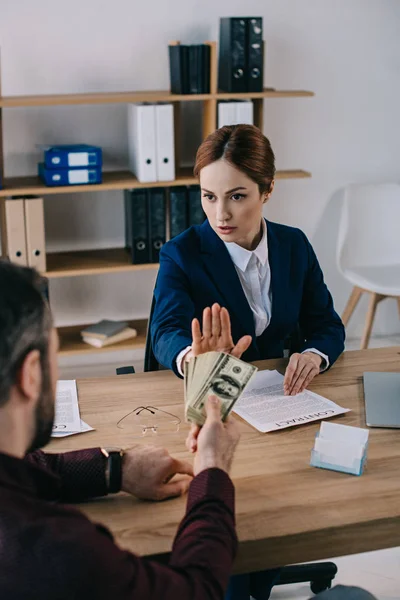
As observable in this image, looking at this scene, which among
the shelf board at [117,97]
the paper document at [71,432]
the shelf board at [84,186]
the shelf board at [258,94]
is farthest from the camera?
the shelf board at [258,94]

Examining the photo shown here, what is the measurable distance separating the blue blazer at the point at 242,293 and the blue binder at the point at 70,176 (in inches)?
61.8

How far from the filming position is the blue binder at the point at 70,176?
3822mm

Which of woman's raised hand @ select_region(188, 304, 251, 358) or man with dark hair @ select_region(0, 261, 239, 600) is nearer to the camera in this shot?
man with dark hair @ select_region(0, 261, 239, 600)

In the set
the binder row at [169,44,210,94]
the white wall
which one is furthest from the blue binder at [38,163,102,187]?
the binder row at [169,44,210,94]

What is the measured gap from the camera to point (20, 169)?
4.10 metres

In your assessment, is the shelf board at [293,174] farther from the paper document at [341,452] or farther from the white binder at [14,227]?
the paper document at [341,452]

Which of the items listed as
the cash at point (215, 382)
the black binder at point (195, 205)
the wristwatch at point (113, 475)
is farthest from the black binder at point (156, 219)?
the wristwatch at point (113, 475)

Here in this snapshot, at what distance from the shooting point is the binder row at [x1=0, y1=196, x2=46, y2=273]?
3.81 m

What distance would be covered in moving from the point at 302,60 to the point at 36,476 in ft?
11.2

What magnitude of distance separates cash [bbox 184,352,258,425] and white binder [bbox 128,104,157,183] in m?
2.37

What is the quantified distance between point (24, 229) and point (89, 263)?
39 cm

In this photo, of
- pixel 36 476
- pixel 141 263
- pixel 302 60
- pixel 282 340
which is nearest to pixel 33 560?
pixel 36 476

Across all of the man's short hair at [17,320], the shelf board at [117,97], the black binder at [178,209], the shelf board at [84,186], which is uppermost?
the shelf board at [117,97]

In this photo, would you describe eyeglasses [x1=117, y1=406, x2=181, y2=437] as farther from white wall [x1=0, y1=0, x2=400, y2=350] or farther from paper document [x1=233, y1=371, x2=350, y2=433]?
white wall [x1=0, y1=0, x2=400, y2=350]
